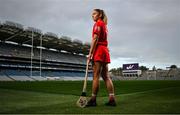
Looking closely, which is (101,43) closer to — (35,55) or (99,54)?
(99,54)

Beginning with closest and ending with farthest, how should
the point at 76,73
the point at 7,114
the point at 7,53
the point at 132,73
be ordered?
the point at 7,114 → the point at 7,53 → the point at 76,73 → the point at 132,73

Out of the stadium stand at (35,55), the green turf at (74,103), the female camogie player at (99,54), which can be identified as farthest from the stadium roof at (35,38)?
the female camogie player at (99,54)

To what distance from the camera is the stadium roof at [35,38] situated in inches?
2100

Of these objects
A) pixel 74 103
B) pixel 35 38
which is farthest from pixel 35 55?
pixel 74 103

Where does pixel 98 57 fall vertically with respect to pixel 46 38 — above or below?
below

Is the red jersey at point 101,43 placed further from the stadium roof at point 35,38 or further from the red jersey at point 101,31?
the stadium roof at point 35,38

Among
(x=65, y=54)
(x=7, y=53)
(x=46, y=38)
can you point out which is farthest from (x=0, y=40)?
(x=65, y=54)

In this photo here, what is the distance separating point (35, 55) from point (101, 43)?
61.3 m

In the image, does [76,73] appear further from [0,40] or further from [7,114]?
[7,114]

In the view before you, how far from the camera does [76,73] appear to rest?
260 ft

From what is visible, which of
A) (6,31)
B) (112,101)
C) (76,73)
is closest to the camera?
(112,101)

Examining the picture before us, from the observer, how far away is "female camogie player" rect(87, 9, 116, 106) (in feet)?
16.0

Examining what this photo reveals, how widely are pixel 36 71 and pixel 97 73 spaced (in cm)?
6012

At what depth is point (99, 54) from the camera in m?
4.89
